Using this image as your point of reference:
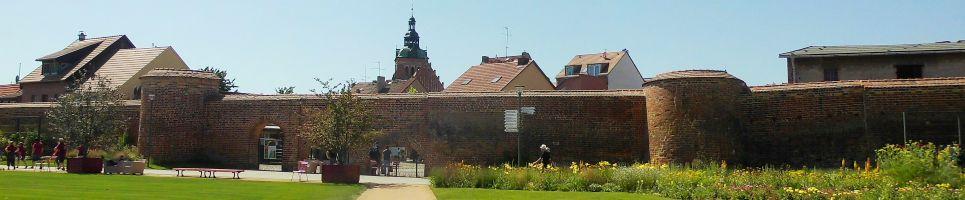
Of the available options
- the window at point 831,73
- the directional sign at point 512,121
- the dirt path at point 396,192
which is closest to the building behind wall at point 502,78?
the window at point 831,73

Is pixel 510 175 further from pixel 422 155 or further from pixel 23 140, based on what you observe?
pixel 23 140

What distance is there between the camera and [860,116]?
86.4 feet

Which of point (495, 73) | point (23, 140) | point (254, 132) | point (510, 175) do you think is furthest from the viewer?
point (495, 73)

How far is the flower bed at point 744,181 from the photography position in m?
16.0

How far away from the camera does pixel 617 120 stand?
28.9m

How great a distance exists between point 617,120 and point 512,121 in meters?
3.37

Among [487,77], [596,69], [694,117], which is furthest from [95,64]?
[694,117]

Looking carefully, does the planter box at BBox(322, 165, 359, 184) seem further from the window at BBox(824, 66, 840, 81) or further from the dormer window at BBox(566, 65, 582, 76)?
the dormer window at BBox(566, 65, 582, 76)

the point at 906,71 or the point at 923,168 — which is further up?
the point at 906,71

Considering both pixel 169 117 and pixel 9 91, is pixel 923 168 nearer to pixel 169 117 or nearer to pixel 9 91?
pixel 169 117

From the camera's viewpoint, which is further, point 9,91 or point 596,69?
point 596,69

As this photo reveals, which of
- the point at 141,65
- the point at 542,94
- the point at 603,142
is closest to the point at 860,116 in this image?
the point at 603,142

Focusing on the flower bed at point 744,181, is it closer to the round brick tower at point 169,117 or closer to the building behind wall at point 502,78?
the round brick tower at point 169,117

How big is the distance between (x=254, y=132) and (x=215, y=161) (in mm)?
1873
